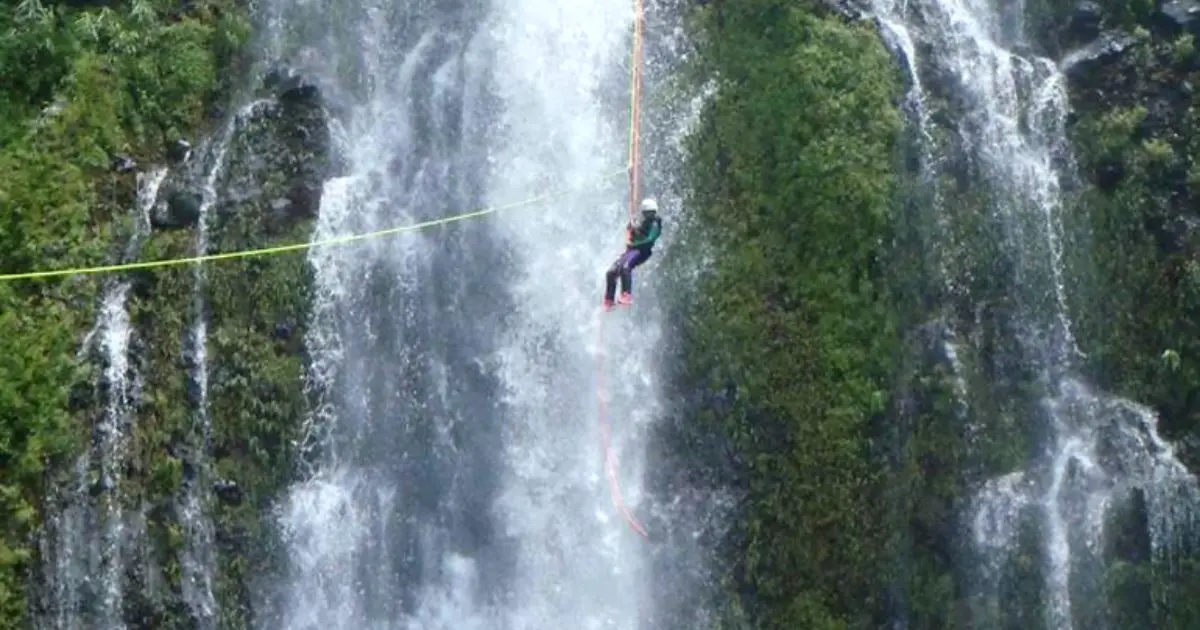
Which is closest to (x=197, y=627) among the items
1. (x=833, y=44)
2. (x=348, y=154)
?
(x=348, y=154)

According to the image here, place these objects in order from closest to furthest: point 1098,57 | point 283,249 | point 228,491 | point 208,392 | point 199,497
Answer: point 199,497 → point 228,491 → point 208,392 → point 283,249 → point 1098,57

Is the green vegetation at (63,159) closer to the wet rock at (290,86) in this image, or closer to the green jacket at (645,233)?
the wet rock at (290,86)

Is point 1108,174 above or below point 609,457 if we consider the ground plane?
above

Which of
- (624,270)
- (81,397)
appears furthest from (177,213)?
(624,270)

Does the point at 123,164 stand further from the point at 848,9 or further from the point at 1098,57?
the point at 1098,57

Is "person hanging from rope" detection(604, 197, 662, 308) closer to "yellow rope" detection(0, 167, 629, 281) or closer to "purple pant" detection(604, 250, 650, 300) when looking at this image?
"purple pant" detection(604, 250, 650, 300)

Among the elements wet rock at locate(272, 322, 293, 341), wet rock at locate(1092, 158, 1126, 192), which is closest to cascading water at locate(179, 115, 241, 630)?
wet rock at locate(272, 322, 293, 341)

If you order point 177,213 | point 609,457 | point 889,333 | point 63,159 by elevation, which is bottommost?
point 609,457
